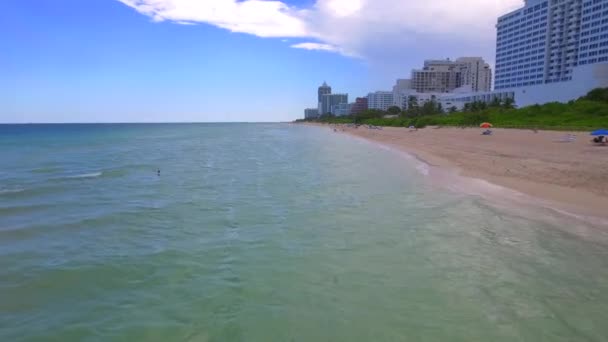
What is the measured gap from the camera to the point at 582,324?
A: 6262 mm

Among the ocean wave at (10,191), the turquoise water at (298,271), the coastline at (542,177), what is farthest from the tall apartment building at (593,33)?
the ocean wave at (10,191)

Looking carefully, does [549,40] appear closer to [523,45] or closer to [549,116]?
[523,45]

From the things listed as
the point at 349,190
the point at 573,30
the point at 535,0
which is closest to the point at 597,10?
the point at 573,30

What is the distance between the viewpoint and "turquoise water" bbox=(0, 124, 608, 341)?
20.6ft

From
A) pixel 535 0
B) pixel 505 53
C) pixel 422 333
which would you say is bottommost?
pixel 422 333

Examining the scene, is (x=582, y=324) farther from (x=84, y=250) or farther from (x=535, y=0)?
(x=535, y=0)

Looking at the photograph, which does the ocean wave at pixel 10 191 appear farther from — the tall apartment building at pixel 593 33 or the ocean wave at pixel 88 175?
the tall apartment building at pixel 593 33

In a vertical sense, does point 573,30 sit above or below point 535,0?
below

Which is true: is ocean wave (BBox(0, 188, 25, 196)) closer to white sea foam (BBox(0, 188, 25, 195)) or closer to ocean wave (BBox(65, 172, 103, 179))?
white sea foam (BBox(0, 188, 25, 195))

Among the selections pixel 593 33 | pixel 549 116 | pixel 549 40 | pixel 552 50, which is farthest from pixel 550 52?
pixel 549 116

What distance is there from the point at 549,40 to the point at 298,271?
137300 millimetres

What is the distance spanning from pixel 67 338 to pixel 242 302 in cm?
262

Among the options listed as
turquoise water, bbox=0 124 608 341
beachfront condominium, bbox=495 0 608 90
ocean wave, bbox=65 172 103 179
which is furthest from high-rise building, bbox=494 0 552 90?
turquoise water, bbox=0 124 608 341

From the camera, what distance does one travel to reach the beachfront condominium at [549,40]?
10225 cm
